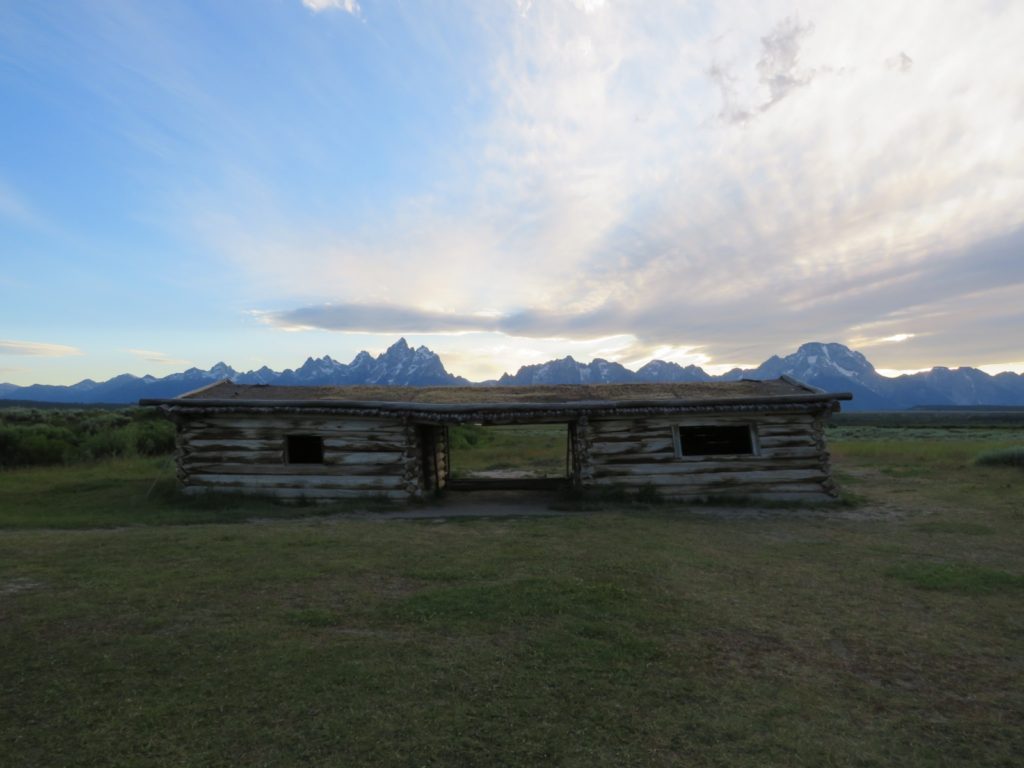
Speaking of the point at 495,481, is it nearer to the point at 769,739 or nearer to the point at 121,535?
the point at 121,535

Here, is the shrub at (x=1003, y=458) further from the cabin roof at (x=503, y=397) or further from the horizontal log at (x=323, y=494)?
the horizontal log at (x=323, y=494)

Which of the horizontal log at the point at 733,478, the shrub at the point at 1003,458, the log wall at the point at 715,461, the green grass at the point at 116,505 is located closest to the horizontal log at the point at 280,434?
the green grass at the point at 116,505

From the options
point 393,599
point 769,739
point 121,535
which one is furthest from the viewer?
point 121,535

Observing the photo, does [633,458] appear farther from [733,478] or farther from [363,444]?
[363,444]

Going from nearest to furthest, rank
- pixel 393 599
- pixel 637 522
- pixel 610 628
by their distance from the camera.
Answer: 1. pixel 610 628
2. pixel 393 599
3. pixel 637 522

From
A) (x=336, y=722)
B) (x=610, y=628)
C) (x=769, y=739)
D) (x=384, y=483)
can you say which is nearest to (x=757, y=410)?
(x=384, y=483)

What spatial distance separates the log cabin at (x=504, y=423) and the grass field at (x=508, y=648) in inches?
158

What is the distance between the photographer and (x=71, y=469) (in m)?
19.8

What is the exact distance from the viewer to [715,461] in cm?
1502

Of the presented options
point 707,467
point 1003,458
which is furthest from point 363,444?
point 1003,458

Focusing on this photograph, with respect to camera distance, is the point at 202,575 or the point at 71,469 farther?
the point at 71,469

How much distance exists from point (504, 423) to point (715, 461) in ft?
17.6

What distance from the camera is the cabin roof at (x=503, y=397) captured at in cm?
1455

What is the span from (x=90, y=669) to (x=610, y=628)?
4.53m
